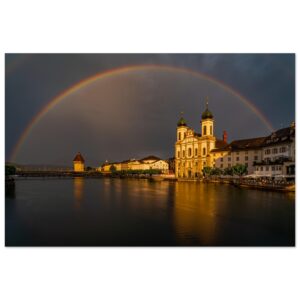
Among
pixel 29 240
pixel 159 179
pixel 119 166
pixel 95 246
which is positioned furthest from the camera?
pixel 119 166

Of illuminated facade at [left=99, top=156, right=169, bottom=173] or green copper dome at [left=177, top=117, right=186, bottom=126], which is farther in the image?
illuminated facade at [left=99, top=156, right=169, bottom=173]

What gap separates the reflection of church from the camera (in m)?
76.2

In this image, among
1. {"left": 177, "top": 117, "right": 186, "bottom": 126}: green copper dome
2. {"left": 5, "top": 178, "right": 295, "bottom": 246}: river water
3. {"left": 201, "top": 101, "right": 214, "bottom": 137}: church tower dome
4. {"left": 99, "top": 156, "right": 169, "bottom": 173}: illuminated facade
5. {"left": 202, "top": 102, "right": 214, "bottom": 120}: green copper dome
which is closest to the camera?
{"left": 5, "top": 178, "right": 295, "bottom": 246}: river water

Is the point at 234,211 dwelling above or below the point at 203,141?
below

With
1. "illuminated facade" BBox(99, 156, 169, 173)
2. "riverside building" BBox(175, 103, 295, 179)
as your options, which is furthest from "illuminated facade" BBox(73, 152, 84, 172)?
"riverside building" BBox(175, 103, 295, 179)

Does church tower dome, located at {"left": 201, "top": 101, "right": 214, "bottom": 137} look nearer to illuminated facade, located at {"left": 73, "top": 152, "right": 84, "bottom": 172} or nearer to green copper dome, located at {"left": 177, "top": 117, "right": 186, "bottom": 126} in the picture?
green copper dome, located at {"left": 177, "top": 117, "right": 186, "bottom": 126}

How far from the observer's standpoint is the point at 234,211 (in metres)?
22.0

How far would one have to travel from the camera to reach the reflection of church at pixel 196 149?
250 ft

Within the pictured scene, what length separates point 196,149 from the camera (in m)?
79.9

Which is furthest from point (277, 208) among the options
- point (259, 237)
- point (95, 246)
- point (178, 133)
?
point (178, 133)

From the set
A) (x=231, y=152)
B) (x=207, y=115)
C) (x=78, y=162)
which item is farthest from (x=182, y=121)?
(x=78, y=162)

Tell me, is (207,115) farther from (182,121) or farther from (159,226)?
(159,226)

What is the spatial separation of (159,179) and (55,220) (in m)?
64.7

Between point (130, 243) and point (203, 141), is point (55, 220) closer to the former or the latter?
point (130, 243)
